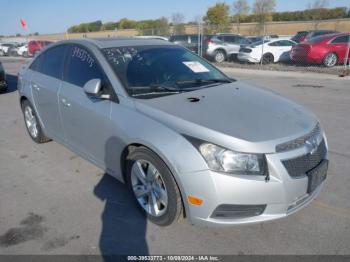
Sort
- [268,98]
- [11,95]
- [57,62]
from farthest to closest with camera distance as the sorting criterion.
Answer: [11,95]
[57,62]
[268,98]

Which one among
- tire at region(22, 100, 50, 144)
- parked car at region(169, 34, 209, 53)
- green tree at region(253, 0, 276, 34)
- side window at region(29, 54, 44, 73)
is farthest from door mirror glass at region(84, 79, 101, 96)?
green tree at region(253, 0, 276, 34)

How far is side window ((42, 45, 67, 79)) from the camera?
4.09m

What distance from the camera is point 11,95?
32.2 feet

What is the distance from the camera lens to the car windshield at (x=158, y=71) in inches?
126

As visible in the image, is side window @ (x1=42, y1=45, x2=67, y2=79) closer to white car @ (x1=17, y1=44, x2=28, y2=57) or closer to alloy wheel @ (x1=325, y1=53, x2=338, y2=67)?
alloy wheel @ (x1=325, y1=53, x2=338, y2=67)

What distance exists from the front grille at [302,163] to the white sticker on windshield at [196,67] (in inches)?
66.4

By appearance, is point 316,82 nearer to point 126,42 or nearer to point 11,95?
point 126,42

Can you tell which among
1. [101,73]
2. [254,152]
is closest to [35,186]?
[101,73]

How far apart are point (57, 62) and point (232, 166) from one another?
2994 millimetres

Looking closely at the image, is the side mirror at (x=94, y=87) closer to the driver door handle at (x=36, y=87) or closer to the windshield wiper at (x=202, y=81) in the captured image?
the windshield wiper at (x=202, y=81)

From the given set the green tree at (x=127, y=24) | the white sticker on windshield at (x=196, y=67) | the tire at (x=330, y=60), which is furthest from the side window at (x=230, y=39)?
the green tree at (x=127, y=24)

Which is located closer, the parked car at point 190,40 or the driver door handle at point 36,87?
the driver door handle at point 36,87

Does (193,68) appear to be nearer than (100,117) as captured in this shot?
No

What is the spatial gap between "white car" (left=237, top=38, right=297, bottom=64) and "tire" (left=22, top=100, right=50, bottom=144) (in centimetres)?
1298
